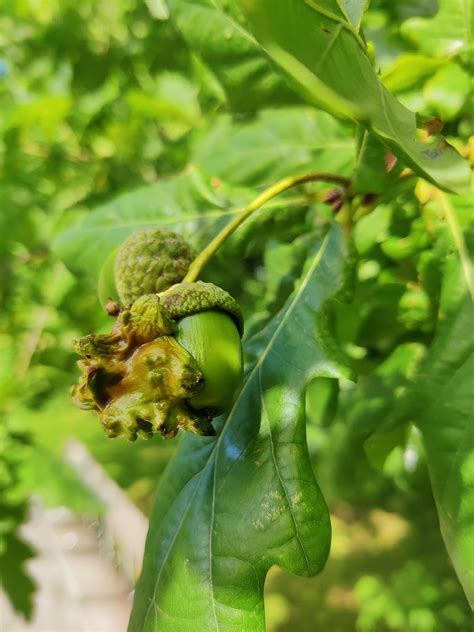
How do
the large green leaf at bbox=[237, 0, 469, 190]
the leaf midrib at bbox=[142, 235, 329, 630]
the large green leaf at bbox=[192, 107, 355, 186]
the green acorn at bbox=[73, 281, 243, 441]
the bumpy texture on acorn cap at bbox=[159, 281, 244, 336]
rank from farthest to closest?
the large green leaf at bbox=[192, 107, 355, 186]
the leaf midrib at bbox=[142, 235, 329, 630]
the bumpy texture on acorn cap at bbox=[159, 281, 244, 336]
the green acorn at bbox=[73, 281, 243, 441]
the large green leaf at bbox=[237, 0, 469, 190]

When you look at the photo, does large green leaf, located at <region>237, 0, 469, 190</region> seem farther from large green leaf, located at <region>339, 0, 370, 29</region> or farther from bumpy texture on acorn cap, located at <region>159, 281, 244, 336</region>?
bumpy texture on acorn cap, located at <region>159, 281, 244, 336</region>

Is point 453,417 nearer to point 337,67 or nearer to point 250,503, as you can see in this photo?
point 250,503

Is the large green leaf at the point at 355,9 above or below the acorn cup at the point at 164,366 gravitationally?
above

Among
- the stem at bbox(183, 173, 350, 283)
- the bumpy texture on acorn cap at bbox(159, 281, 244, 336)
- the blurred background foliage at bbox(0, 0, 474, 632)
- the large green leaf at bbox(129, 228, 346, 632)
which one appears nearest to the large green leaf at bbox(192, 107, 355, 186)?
the blurred background foliage at bbox(0, 0, 474, 632)

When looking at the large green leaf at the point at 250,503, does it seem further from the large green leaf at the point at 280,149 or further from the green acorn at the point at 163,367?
the large green leaf at the point at 280,149

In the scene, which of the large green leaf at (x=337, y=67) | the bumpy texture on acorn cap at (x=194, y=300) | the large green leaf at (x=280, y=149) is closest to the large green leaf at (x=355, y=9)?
the large green leaf at (x=337, y=67)

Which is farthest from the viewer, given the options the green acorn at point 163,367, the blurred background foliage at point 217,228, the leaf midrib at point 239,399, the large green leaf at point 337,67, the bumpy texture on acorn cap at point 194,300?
the blurred background foliage at point 217,228
